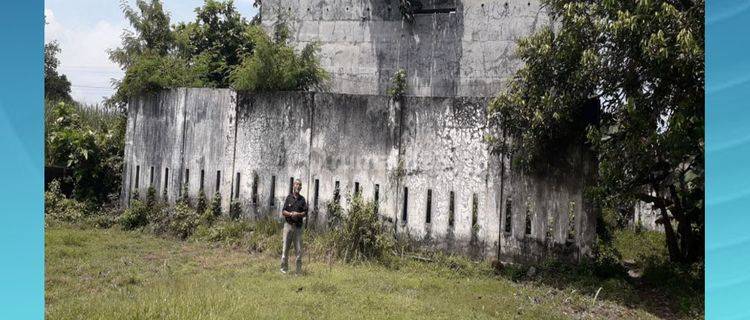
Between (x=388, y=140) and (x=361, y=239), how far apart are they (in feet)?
4.83

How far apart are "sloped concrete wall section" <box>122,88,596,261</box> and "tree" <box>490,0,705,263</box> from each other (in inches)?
19.8

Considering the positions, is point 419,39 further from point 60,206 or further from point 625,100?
point 60,206

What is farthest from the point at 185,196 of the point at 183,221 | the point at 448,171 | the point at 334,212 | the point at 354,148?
the point at 448,171

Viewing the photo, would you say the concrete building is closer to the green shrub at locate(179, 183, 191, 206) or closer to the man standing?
the green shrub at locate(179, 183, 191, 206)

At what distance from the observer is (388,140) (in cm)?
785

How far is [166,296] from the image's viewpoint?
4.81 metres

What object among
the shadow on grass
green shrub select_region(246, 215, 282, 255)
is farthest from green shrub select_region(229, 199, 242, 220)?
the shadow on grass

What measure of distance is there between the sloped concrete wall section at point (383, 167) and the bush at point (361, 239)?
0.47 metres

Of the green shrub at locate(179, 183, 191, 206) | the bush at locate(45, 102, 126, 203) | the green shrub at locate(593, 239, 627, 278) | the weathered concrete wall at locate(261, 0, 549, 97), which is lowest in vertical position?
the green shrub at locate(593, 239, 627, 278)

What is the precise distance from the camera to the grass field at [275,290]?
466 cm

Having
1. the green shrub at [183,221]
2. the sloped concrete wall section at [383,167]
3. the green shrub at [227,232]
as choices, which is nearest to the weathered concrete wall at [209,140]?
the sloped concrete wall section at [383,167]

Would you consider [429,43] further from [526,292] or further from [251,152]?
[526,292]

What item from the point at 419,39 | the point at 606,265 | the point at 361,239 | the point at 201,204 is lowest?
the point at 606,265

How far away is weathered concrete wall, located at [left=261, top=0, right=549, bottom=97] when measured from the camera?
33.0 feet
